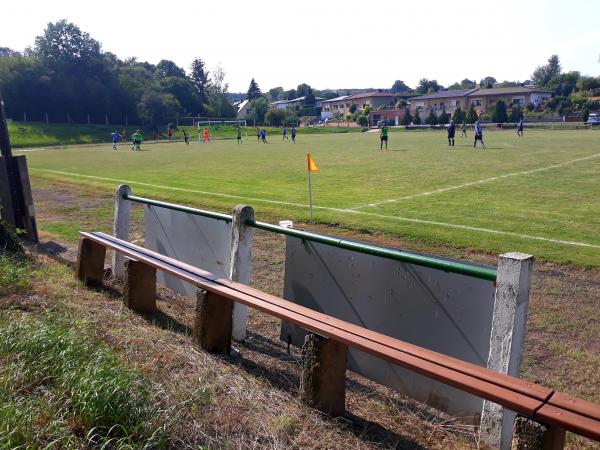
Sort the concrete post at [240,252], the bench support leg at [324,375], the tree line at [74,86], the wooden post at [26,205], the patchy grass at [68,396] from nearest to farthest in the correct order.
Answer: the patchy grass at [68,396], the bench support leg at [324,375], the concrete post at [240,252], the wooden post at [26,205], the tree line at [74,86]

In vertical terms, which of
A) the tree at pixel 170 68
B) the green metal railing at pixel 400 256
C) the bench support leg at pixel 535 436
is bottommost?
the bench support leg at pixel 535 436

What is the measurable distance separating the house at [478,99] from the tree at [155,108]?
48825mm

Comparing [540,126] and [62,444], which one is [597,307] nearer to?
[62,444]

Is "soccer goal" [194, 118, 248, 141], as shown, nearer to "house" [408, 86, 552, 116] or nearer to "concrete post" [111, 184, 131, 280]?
"house" [408, 86, 552, 116]

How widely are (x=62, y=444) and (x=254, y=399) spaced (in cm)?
133

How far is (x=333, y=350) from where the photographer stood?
4090mm

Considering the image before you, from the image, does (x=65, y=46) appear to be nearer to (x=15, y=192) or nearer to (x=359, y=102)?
(x=359, y=102)

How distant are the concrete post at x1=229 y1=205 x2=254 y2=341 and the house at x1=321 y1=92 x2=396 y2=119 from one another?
136318 mm

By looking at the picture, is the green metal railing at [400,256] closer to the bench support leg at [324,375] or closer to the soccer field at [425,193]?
the bench support leg at [324,375]

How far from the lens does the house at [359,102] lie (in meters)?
141

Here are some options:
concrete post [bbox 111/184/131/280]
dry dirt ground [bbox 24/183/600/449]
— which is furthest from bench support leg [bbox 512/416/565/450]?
concrete post [bbox 111/184/131/280]

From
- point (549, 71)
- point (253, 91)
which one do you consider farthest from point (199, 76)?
point (549, 71)

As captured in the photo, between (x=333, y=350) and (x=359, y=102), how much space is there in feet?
473

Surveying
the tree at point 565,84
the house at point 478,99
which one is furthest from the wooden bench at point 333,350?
the tree at point 565,84
